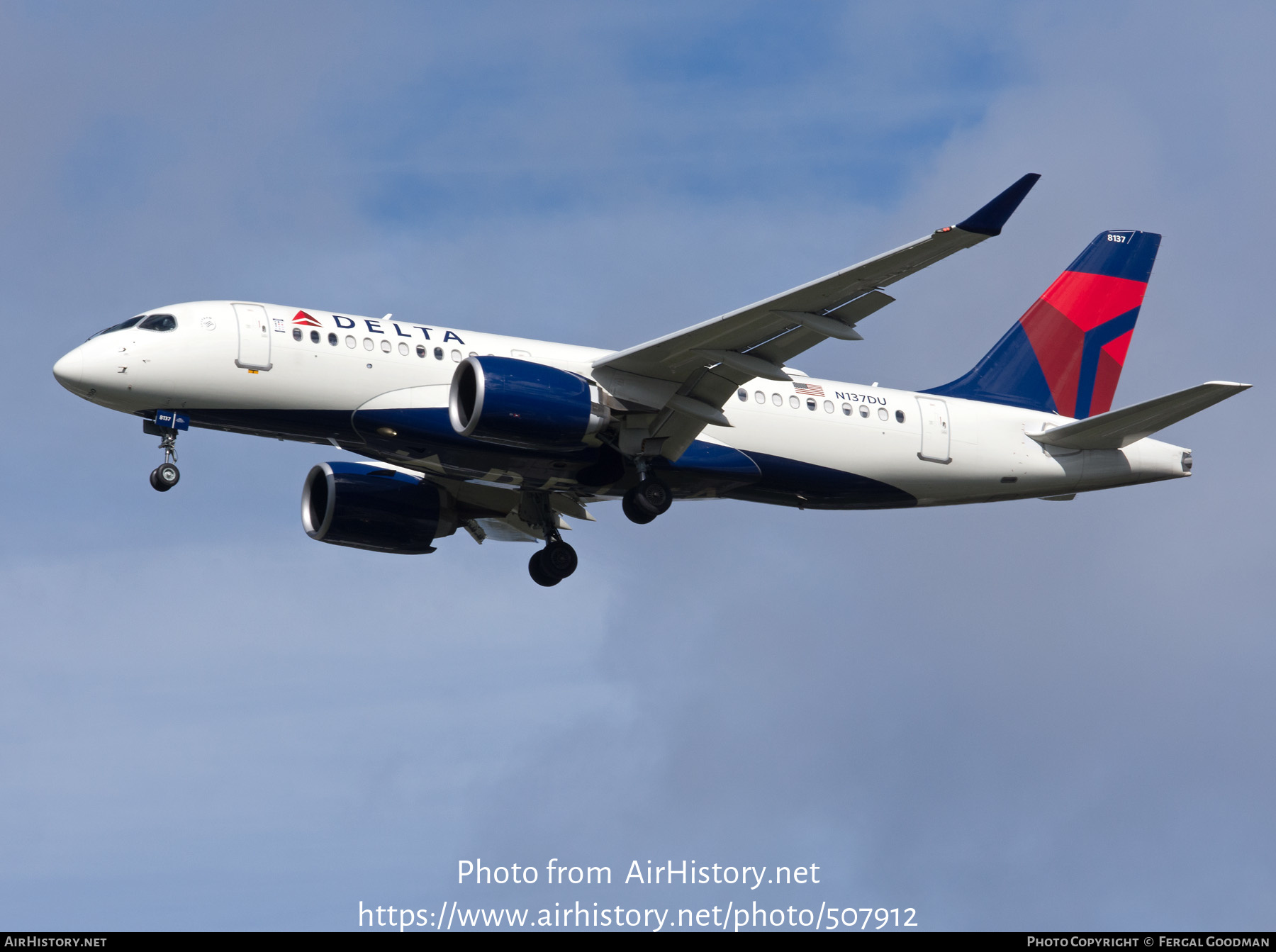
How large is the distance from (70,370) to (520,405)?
853 cm

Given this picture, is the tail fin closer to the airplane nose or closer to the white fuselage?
the white fuselage

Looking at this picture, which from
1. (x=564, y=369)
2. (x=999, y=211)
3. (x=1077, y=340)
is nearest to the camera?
(x=999, y=211)

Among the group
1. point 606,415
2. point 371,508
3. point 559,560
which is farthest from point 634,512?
point 371,508

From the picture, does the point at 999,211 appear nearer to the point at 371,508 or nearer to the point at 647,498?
the point at 647,498

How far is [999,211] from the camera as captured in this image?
1029 inches

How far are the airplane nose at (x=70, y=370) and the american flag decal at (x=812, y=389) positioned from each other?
14280mm

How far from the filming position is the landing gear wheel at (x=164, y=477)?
105 ft

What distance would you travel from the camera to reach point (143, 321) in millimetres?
31844

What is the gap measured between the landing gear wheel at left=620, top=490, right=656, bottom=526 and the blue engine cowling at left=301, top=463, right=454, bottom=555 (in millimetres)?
5917

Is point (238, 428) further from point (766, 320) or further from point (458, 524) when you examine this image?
point (766, 320)

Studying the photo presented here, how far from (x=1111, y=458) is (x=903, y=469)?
4.91 meters

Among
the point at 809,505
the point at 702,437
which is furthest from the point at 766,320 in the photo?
the point at 809,505

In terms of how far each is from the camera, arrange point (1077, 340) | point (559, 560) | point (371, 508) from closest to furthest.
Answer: point (371, 508) → point (559, 560) → point (1077, 340)

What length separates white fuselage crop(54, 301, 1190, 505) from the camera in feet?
103
